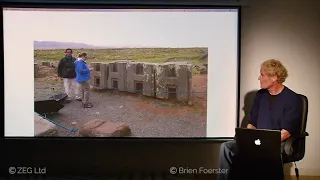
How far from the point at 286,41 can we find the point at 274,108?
88 centimetres

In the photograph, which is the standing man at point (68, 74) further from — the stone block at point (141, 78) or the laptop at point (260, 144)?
the laptop at point (260, 144)

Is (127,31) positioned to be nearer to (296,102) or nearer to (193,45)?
(193,45)

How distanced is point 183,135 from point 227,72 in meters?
0.79

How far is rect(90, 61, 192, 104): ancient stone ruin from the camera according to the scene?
3502 mm

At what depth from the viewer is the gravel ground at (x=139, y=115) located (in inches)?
139

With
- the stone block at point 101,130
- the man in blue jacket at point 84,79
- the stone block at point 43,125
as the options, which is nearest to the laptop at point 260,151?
the stone block at point 101,130

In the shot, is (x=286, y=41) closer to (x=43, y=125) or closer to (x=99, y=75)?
(x=99, y=75)

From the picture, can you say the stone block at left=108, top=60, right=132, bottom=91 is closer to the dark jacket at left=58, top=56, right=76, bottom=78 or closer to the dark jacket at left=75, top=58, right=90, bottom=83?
the dark jacket at left=75, top=58, right=90, bottom=83

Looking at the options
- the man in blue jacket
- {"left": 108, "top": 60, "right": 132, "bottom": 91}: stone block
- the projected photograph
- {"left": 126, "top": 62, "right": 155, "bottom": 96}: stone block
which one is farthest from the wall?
the man in blue jacket

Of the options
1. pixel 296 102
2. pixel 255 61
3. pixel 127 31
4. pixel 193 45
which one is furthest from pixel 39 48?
pixel 296 102

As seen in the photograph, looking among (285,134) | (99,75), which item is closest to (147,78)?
(99,75)

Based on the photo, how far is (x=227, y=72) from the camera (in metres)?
3.50

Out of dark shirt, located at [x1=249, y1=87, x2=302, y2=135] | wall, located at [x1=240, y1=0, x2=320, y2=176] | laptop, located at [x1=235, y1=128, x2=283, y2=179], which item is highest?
wall, located at [x1=240, y1=0, x2=320, y2=176]

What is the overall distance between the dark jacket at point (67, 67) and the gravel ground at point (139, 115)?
4.8 inches
